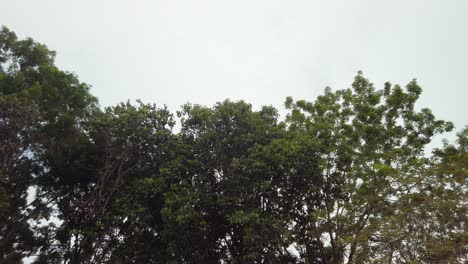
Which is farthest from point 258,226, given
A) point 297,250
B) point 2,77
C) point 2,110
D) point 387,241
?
point 2,77

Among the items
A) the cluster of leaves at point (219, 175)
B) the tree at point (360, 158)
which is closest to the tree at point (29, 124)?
the cluster of leaves at point (219, 175)

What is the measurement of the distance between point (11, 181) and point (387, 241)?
40.2ft

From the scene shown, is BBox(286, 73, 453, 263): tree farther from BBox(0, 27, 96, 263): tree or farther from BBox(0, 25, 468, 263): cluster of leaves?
BBox(0, 27, 96, 263): tree

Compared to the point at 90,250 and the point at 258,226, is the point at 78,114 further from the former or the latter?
the point at 258,226

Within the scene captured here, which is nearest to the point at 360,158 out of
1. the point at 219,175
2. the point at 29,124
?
the point at 219,175

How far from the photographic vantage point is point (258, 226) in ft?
36.7

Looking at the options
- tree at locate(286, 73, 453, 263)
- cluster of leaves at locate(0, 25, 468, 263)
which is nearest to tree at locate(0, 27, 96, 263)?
cluster of leaves at locate(0, 25, 468, 263)

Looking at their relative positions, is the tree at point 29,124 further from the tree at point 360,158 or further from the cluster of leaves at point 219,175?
the tree at point 360,158

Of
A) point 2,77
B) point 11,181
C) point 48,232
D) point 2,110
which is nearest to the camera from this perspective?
point 2,110

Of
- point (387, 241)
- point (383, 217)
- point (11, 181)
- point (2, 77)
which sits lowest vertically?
point (387, 241)

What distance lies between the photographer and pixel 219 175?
1280 cm

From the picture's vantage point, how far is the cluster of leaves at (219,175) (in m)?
11.2

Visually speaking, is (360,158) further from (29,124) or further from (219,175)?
(29,124)

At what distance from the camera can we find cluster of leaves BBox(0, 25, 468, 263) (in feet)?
36.7
